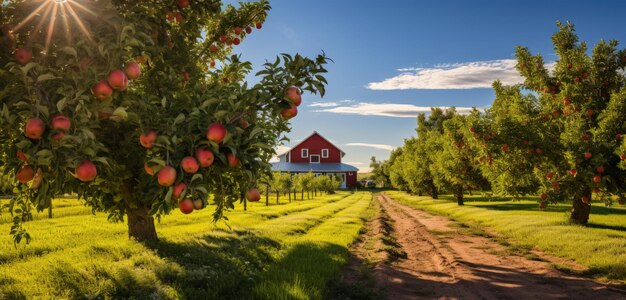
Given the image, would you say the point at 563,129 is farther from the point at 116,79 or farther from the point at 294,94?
the point at 116,79

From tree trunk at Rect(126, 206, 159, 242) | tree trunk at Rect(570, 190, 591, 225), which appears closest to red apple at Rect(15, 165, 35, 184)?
tree trunk at Rect(126, 206, 159, 242)

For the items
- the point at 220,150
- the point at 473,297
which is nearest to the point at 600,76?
the point at 473,297

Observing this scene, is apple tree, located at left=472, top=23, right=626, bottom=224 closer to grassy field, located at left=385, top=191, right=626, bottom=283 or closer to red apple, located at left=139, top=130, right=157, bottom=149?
grassy field, located at left=385, top=191, right=626, bottom=283

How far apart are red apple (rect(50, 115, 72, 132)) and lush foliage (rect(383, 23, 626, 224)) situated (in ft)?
50.2

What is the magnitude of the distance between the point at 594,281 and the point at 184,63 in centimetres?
1094

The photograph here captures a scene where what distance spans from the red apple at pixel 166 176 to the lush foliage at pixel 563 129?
580 inches

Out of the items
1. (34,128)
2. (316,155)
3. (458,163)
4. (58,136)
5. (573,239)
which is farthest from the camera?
(316,155)

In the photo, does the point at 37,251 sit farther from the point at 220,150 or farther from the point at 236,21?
the point at 220,150

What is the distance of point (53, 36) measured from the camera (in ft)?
16.8

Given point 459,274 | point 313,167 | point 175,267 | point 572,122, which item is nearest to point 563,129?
point 572,122

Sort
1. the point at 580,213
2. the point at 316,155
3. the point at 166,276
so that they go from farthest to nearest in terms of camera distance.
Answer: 1. the point at 316,155
2. the point at 580,213
3. the point at 166,276

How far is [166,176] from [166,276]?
5728 millimetres

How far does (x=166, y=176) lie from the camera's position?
372 centimetres

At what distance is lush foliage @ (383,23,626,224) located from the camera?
15.2m
